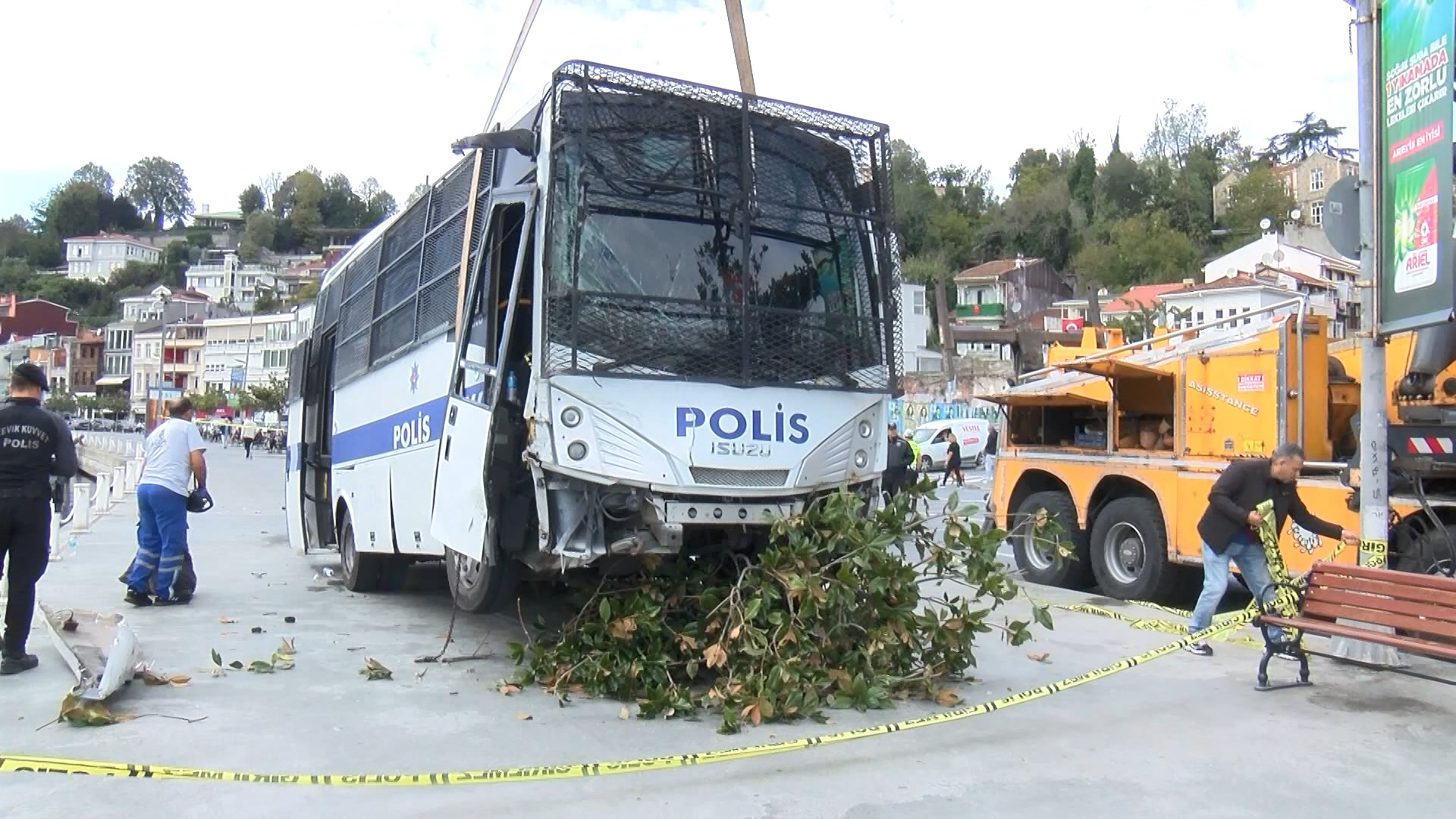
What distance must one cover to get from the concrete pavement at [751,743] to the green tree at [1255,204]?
3281 inches

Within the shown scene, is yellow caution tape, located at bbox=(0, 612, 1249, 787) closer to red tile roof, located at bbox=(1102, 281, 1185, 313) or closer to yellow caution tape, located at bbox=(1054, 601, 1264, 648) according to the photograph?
yellow caution tape, located at bbox=(1054, 601, 1264, 648)

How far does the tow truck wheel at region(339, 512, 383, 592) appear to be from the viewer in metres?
11.0

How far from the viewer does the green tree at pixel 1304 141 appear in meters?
102

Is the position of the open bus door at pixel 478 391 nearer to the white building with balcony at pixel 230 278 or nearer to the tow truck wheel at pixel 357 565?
the tow truck wheel at pixel 357 565

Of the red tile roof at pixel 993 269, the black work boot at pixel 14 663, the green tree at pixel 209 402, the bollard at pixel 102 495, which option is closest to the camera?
the black work boot at pixel 14 663

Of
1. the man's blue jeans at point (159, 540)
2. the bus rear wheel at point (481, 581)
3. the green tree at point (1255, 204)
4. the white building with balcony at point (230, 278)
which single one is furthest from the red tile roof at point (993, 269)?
the white building with balcony at point (230, 278)

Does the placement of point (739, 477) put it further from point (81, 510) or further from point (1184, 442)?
point (81, 510)

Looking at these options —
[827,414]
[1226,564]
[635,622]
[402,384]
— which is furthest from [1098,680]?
[402,384]

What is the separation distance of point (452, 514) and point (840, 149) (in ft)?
11.5

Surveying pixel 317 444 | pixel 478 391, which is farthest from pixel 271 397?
pixel 478 391

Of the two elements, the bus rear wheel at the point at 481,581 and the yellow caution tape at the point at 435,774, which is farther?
the bus rear wheel at the point at 481,581

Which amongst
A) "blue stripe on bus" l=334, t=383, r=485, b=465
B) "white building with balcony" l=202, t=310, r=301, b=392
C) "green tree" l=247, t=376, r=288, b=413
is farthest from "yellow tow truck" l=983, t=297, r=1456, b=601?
"white building with balcony" l=202, t=310, r=301, b=392

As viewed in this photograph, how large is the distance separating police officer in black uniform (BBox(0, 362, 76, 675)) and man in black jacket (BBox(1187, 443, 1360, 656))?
7.68 m

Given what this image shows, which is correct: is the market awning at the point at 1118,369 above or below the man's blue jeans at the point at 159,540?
above
